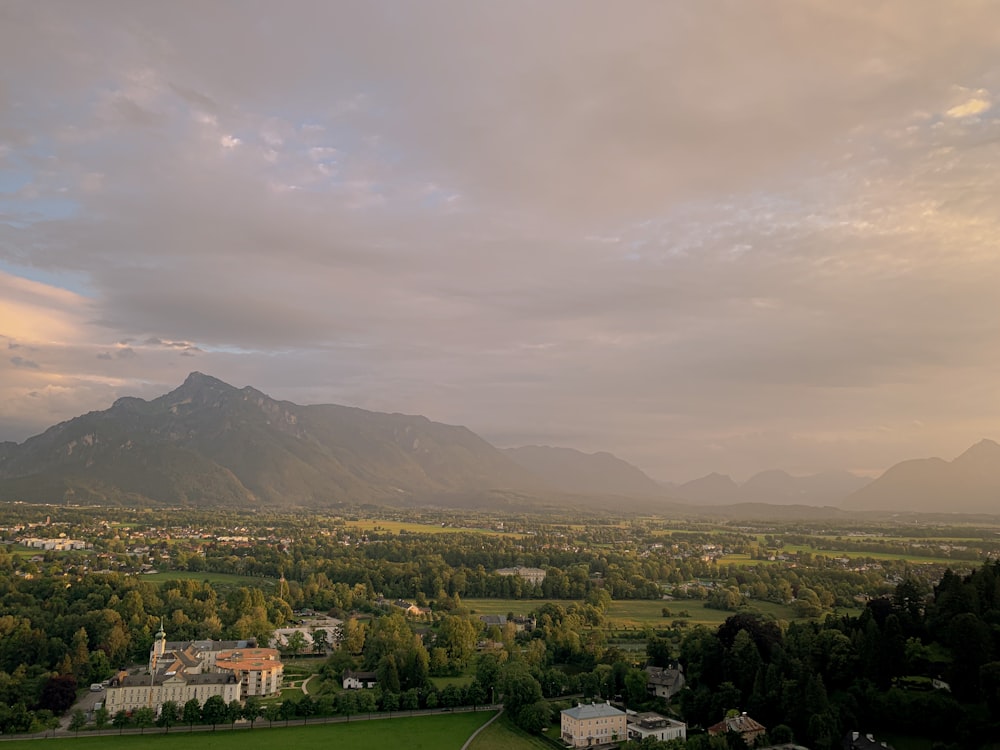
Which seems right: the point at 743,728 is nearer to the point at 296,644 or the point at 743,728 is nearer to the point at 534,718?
the point at 534,718

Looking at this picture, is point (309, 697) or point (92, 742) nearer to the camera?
point (92, 742)

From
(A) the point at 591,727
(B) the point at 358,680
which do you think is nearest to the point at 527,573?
(B) the point at 358,680

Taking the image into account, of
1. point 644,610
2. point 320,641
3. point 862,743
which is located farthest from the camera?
point 644,610

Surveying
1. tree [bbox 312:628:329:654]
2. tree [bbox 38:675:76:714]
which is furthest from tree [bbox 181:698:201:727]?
tree [bbox 312:628:329:654]

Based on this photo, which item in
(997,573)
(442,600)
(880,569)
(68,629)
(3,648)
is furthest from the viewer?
(880,569)

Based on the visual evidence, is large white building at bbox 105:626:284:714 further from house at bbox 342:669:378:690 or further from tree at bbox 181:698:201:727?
house at bbox 342:669:378:690

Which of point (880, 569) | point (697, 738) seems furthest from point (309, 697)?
point (880, 569)

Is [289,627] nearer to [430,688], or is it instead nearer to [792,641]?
[430,688]
